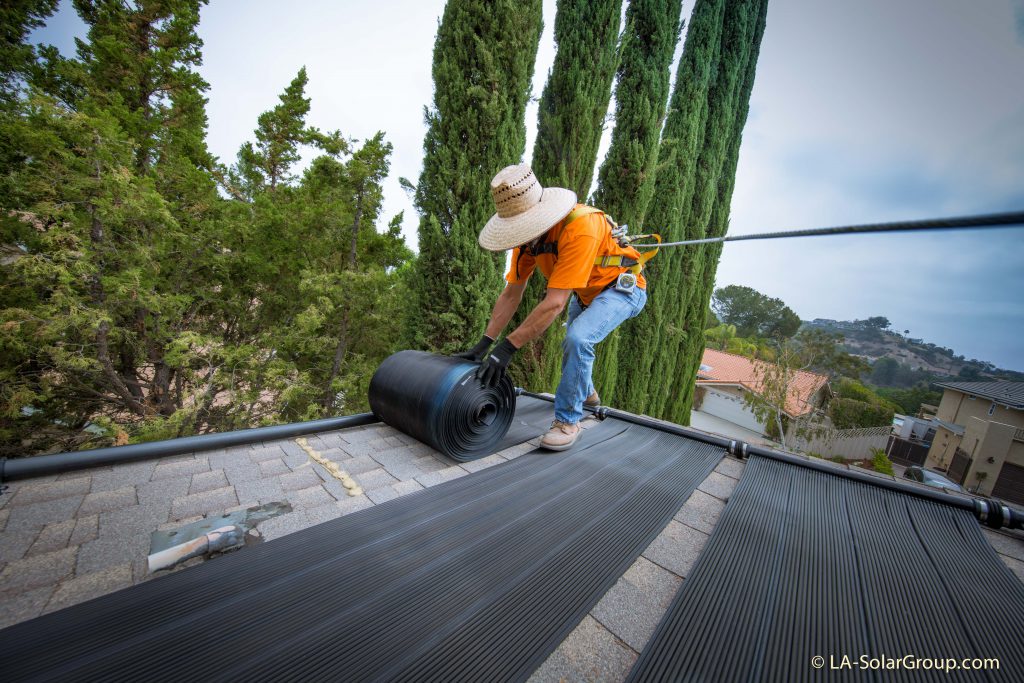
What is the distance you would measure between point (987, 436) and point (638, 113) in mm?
20622

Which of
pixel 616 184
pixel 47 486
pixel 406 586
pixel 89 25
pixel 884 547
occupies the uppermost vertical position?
pixel 89 25

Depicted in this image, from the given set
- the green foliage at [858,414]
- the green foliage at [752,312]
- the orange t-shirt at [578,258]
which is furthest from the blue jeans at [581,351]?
the green foliage at [752,312]

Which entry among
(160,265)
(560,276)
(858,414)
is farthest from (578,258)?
(858,414)

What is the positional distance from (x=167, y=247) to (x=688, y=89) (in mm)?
10994

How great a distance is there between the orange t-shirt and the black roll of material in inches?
29.4

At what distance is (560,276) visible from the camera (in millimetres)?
2074

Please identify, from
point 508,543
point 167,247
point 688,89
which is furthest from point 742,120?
point 167,247

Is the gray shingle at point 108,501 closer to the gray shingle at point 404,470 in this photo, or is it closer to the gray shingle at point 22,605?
the gray shingle at point 22,605

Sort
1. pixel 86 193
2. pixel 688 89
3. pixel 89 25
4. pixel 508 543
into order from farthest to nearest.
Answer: pixel 89 25
pixel 688 89
pixel 86 193
pixel 508 543

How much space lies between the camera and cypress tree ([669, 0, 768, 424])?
866 cm

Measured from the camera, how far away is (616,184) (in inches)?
224

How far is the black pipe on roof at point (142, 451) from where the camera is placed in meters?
1.43

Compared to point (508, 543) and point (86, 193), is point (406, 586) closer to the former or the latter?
point (508, 543)

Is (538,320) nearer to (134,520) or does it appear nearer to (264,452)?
(264,452)
